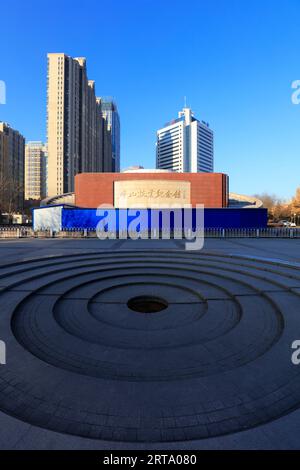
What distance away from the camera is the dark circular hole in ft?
20.4

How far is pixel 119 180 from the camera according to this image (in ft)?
141

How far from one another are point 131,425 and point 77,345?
1917 millimetres

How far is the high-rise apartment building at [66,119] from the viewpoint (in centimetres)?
8912

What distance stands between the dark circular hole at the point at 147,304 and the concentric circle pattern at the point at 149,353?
10 cm

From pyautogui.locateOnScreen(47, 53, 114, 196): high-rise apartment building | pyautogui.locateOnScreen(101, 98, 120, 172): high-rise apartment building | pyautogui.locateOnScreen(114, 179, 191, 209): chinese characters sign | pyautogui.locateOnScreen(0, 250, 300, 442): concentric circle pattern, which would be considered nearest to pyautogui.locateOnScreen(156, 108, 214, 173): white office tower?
pyautogui.locateOnScreen(101, 98, 120, 172): high-rise apartment building

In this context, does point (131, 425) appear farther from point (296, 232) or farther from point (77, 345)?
point (296, 232)

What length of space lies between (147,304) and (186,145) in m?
149

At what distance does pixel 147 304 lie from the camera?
645 cm

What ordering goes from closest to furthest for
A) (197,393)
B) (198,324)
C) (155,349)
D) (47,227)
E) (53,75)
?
(197,393) → (155,349) → (198,324) → (47,227) → (53,75)

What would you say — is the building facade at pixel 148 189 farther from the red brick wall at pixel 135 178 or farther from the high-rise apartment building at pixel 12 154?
the high-rise apartment building at pixel 12 154

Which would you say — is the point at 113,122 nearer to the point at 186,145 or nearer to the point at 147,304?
the point at 186,145

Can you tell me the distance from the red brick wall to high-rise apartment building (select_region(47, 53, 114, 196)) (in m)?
52.7
